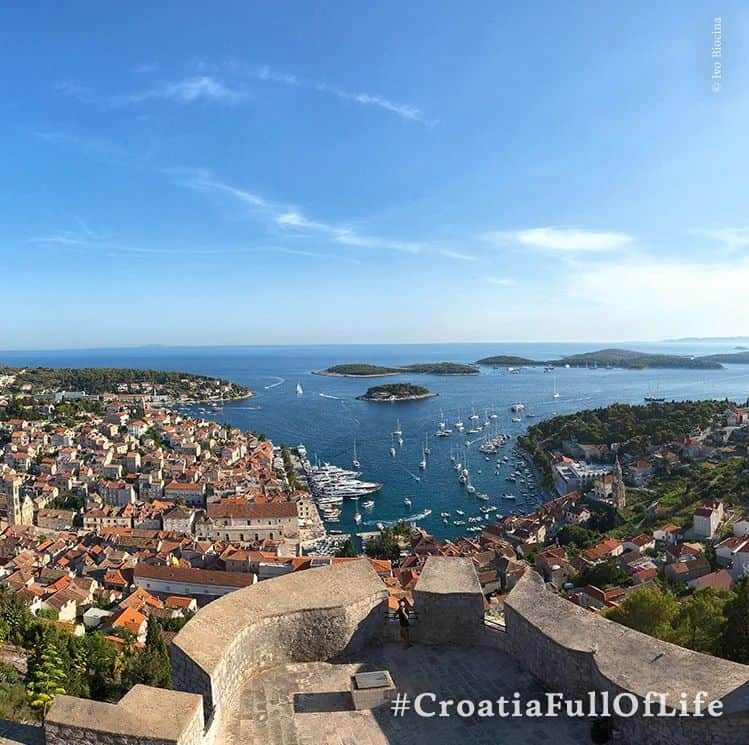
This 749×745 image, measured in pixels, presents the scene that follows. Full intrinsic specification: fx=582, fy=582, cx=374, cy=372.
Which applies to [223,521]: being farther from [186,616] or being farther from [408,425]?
[408,425]

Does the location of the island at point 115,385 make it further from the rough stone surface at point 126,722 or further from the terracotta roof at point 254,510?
the rough stone surface at point 126,722

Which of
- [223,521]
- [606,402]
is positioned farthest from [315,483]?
[606,402]

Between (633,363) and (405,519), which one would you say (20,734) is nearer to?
(405,519)

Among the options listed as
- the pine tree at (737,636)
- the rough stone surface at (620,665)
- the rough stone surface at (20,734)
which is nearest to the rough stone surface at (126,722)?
the rough stone surface at (20,734)

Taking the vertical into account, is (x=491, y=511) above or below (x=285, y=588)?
below

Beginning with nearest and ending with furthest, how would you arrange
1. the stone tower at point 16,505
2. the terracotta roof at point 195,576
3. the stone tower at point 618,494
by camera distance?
the terracotta roof at point 195,576 → the stone tower at point 16,505 → the stone tower at point 618,494

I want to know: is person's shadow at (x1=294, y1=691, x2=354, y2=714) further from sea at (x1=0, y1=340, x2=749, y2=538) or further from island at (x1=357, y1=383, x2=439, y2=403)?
island at (x1=357, y1=383, x2=439, y2=403)

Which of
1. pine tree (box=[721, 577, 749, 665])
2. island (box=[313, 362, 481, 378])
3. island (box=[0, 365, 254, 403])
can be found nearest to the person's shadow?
pine tree (box=[721, 577, 749, 665])
